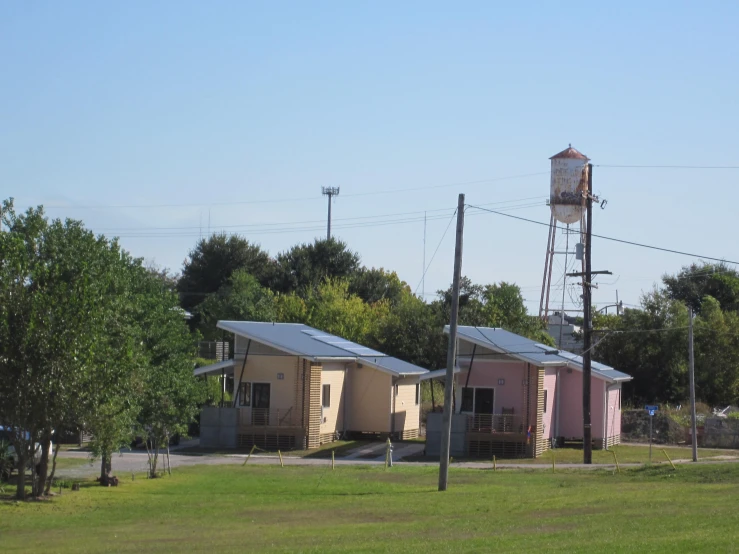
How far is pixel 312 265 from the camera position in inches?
3428

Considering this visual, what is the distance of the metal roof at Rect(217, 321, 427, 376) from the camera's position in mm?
45688

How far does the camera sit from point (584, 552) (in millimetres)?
15953

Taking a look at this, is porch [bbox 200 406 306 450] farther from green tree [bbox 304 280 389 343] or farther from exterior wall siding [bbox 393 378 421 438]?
green tree [bbox 304 280 389 343]

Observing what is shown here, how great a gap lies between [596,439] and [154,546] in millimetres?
33846

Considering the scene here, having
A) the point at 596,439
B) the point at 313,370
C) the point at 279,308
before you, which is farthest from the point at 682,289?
the point at 313,370

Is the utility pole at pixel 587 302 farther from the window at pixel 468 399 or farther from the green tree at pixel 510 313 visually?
the green tree at pixel 510 313

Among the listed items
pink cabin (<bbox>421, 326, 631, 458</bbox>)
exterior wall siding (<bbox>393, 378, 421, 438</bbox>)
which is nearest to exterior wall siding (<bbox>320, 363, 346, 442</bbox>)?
exterior wall siding (<bbox>393, 378, 421, 438</bbox>)

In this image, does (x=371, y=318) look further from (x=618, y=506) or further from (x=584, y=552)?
(x=584, y=552)

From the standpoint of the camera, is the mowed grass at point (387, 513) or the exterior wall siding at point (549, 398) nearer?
the mowed grass at point (387, 513)

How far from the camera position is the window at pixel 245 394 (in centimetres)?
4681

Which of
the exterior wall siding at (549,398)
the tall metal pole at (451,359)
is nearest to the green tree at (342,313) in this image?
the exterior wall siding at (549,398)

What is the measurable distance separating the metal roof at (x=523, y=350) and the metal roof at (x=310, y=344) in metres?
3.92

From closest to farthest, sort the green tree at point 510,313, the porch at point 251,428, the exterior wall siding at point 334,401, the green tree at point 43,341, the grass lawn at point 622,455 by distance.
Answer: the green tree at point 43,341
the grass lawn at point 622,455
the porch at point 251,428
the exterior wall siding at point 334,401
the green tree at point 510,313

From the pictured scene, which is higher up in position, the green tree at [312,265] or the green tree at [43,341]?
the green tree at [312,265]
